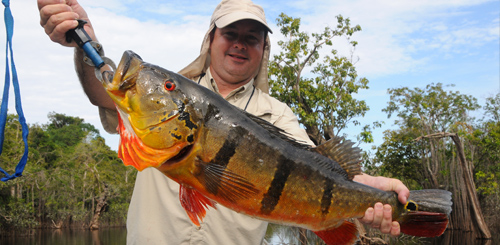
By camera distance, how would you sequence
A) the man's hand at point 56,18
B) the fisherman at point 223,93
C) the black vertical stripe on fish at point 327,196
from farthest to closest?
the fisherman at point 223,93, the man's hand at point 56,18, the black vertical stripe on fish at point 327,196

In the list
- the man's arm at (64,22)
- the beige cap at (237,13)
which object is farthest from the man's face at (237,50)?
the man's arm at (64,22)

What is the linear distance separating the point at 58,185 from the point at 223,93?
45.0 metres

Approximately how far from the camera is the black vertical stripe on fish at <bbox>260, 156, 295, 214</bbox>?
2127 mm

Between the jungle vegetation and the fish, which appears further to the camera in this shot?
the jungle vegetation

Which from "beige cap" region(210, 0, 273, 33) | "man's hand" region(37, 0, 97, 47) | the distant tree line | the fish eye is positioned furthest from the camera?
the distant tree line

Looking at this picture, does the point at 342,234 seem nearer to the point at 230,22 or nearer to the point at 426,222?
the point at 426,222

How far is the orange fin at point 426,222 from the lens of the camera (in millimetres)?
2641

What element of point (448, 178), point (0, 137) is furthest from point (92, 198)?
point (0, 137)

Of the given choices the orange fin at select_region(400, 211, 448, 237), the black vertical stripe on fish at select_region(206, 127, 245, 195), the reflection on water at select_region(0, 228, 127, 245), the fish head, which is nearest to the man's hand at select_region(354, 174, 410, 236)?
the orange fin at select_region(400, 211, 448, 237)

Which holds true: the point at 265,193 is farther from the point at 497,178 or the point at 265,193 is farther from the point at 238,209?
the point at 497,178

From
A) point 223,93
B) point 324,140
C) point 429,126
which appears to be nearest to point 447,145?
point 429,126

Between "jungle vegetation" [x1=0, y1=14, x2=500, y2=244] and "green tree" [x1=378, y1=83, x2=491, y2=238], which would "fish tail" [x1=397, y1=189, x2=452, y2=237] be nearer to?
"jungle vegetation" [x1=0, y1=14, x2=500, y2=244]

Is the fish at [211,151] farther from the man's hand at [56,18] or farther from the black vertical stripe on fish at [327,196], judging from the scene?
the man's hand at [56,18]

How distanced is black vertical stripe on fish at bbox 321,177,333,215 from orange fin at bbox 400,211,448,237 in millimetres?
701
